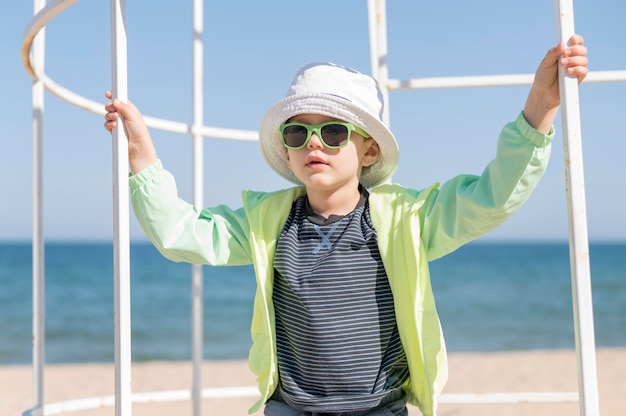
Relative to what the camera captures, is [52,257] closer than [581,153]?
No

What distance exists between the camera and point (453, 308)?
66.7 feet

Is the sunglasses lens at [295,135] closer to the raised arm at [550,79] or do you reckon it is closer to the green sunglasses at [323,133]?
the green sunglasses at [323,133]

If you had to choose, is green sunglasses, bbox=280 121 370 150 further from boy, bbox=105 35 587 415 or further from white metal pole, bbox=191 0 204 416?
white metal pole, bbox=191 0 204 416

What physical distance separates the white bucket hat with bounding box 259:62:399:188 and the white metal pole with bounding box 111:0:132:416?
61 centimetres

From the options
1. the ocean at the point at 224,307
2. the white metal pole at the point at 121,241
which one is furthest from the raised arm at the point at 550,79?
the ocean at the point at 224,307

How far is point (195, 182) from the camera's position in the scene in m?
2.67

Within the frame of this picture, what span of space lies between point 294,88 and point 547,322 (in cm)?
1742

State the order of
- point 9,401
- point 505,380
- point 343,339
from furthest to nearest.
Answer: point 505,380
point 9,401
point 343,339

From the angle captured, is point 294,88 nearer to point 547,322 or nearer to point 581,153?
point 581,153

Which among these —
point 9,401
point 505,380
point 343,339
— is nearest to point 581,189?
point 343,339

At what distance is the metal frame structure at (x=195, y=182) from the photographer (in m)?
1.19

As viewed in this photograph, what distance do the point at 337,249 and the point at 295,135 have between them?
33 cm

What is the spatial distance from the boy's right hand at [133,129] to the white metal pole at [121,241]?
4cm

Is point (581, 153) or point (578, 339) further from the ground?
point (581, 153)
